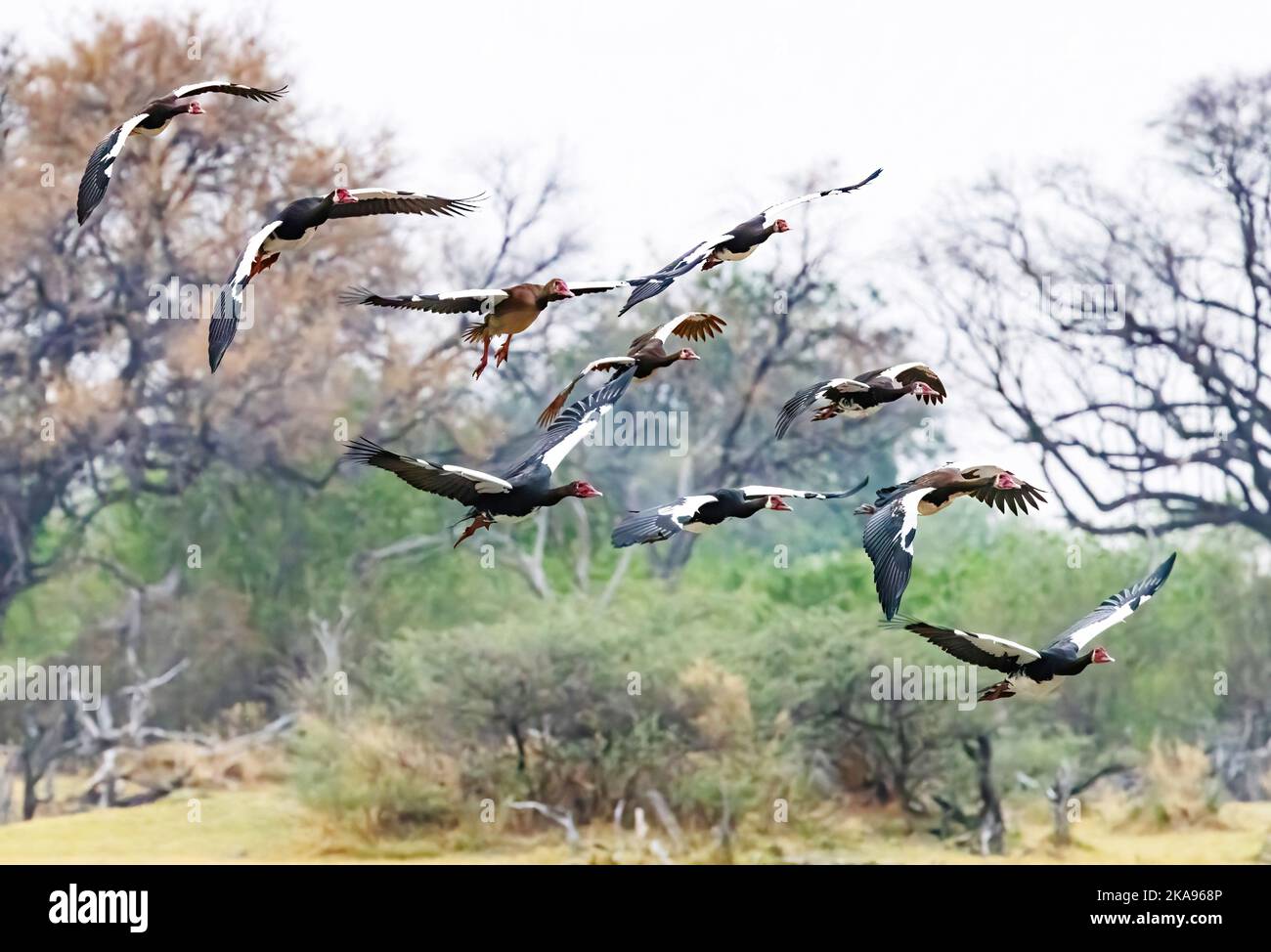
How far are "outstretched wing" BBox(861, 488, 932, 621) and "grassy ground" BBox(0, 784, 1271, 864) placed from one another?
921 cm

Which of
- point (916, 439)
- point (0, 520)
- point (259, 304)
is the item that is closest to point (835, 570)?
point (916, 439)

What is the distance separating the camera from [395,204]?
9562 millimetres

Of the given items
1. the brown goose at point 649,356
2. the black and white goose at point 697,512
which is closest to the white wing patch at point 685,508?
the black and white goose at point 697,512

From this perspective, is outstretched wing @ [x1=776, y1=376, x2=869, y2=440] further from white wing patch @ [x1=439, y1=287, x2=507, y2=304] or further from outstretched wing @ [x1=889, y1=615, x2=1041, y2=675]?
white wing patch @ [x1=439, y1=287, x2=507, y2=304]

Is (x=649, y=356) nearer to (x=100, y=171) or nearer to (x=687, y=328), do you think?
(x=687, y=328)

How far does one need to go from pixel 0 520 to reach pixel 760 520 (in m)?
7.72

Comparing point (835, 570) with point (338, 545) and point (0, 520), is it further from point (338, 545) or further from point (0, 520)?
point (0, 520)

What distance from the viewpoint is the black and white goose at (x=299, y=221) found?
8.47 meters

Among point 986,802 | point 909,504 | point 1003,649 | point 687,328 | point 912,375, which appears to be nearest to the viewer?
point 909,504

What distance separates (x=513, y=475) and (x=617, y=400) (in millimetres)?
562

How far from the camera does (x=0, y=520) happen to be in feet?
67.3

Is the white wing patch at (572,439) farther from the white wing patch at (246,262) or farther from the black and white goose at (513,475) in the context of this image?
the white wing patch at (246,262)

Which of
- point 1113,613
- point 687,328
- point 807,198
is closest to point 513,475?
point 687,328
